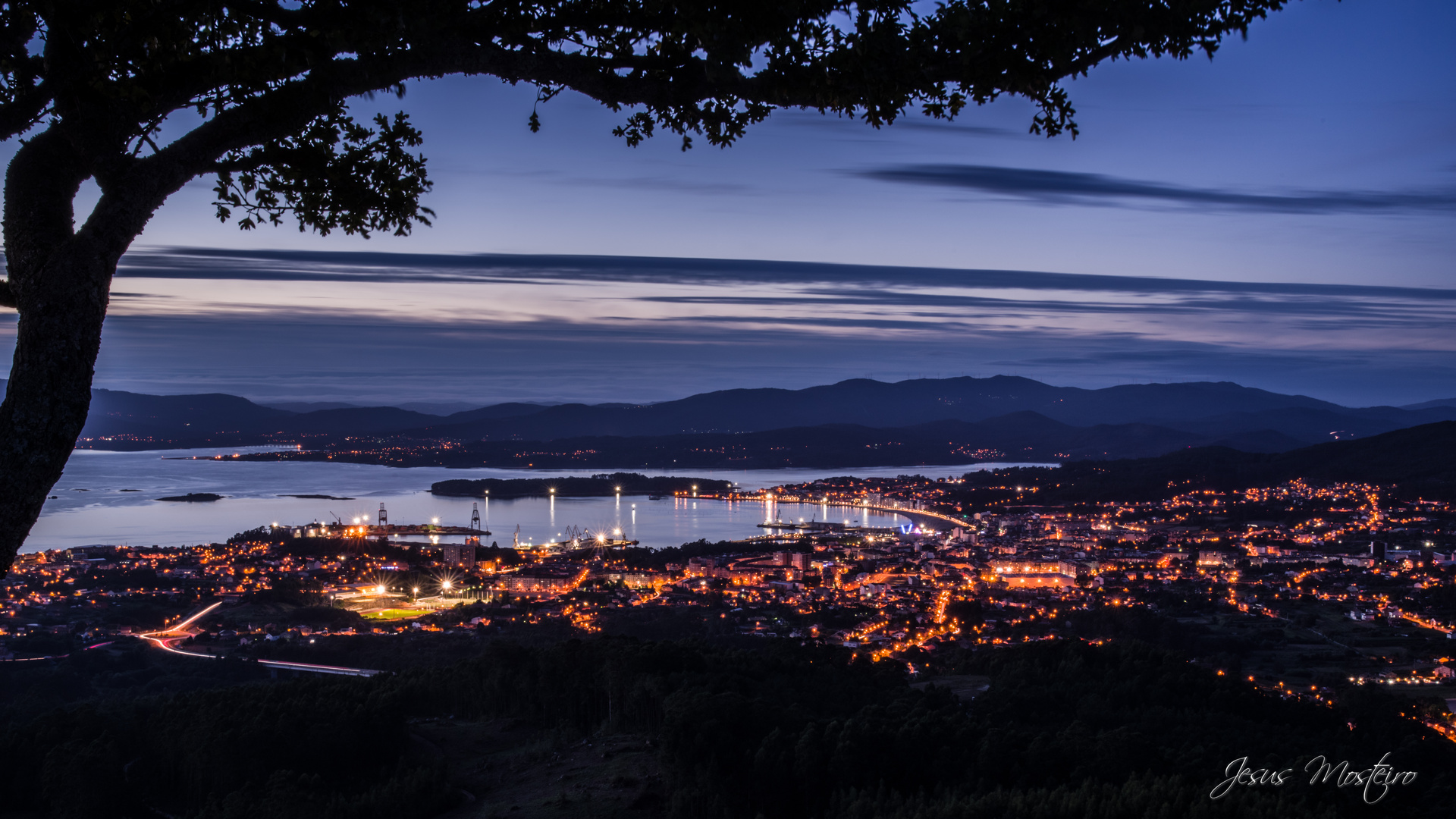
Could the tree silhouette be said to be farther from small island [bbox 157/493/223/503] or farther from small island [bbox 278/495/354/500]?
small island [bbox 278/495/354/500]

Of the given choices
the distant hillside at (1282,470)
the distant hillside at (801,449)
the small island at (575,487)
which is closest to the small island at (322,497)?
the small island at (575,487)

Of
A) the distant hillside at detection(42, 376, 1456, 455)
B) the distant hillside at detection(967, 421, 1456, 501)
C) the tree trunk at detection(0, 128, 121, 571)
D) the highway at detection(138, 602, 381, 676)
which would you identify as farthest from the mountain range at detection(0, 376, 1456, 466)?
the tree trunk at detection(0, 128, 121, 571)

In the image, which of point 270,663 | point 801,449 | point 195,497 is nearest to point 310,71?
point 270,663

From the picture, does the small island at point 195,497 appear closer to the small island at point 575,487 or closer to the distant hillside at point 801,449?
the small island at point 575,487

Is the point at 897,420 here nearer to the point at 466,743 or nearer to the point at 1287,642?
the point at 1287,642

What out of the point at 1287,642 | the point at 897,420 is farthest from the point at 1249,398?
the point at 1287,642
